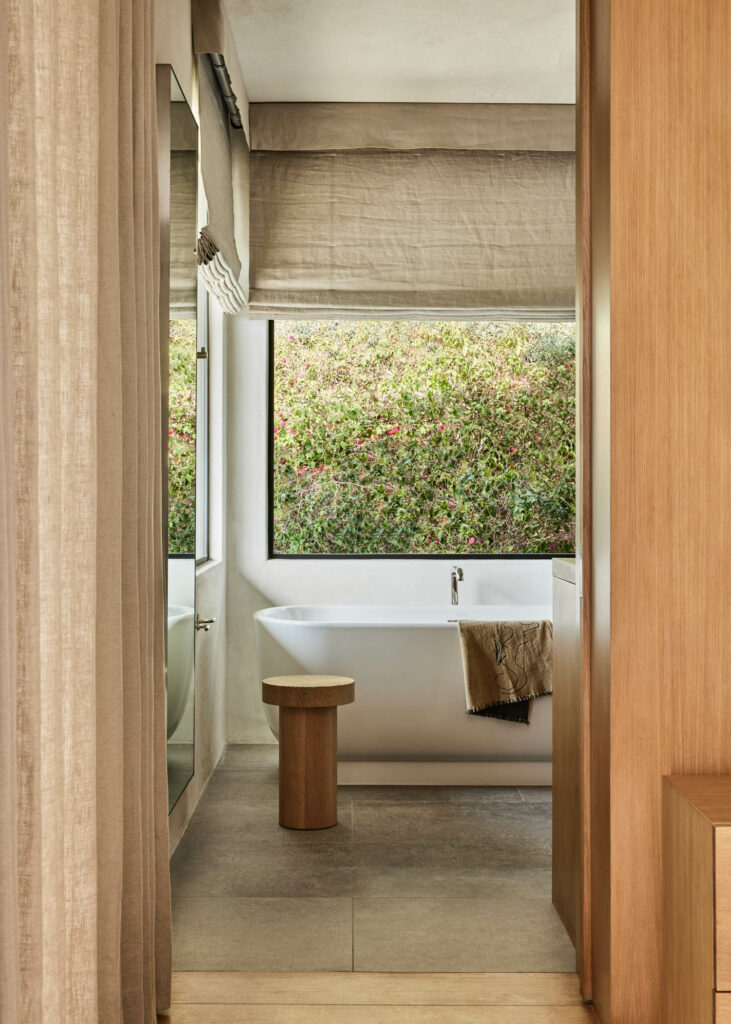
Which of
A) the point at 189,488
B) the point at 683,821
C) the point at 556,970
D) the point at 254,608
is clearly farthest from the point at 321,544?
the point at 683,821

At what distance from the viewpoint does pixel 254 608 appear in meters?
5.05

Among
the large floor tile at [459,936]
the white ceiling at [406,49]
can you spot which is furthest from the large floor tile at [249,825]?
the white ceiling at [406,49]

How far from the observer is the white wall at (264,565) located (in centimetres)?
505

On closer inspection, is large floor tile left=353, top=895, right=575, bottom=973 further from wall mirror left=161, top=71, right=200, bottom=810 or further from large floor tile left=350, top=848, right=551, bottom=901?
wall mirror left=161, top=71, right=200, bottom=810

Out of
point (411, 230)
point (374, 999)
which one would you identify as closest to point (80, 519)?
point (374, 999)

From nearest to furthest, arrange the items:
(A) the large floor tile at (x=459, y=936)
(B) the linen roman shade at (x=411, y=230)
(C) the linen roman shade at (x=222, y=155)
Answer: (A) the large floor tile at (x=459, y=936), (C) the linen roman shade at (x=222, y=155), (B) the linen roman shade at (x=411, y=230)

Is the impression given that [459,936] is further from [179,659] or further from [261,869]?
[179,659]

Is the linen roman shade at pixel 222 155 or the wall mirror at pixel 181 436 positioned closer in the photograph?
the wall mirror at pixel 181 436

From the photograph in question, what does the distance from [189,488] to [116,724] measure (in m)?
1.64

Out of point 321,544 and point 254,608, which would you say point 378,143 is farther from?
point 254,608

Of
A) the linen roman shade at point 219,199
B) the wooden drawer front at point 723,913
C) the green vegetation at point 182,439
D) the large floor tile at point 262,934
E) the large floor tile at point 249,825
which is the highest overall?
the linen roman shade at point 219,199

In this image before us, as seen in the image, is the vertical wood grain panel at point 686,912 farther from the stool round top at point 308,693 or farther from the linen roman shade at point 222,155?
the linen roman shade at point 222,155

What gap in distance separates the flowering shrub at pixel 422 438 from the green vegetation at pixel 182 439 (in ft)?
5.34

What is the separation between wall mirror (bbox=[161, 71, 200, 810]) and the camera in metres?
2.93
